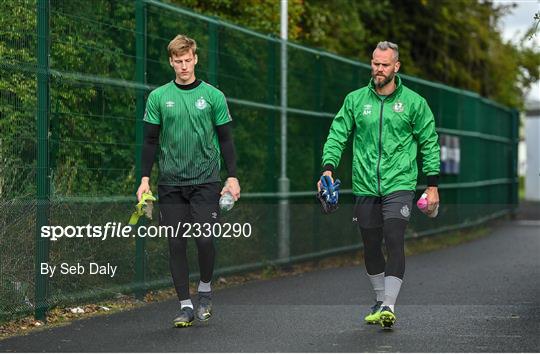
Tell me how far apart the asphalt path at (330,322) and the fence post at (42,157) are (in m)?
0.35

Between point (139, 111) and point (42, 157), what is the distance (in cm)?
166

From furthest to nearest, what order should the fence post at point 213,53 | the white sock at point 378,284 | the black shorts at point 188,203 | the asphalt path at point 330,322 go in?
the fence post at point 213,53 → the white sock at point 378,284 → the black shorts at point 188,203 → the asphalt path at point 330,322

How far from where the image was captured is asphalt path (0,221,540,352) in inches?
302

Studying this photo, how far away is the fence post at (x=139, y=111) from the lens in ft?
34.2

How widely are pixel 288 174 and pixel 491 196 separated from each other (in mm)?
11571

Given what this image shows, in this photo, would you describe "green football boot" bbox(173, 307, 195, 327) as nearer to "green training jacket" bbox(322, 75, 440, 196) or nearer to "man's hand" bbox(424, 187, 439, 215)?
"green training jacket" bbox(322, 75, 440, 196)

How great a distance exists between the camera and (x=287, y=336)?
812 centimetres

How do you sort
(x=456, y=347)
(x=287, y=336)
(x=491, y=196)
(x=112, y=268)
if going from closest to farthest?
(x=456, y=347) < (x=287, y=336) < (x=112, y=268) < (x=491, y=196)

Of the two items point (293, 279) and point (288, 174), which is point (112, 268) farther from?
point (288, 174)

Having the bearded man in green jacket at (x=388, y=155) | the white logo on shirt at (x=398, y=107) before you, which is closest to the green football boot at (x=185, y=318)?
the bearded man in green jacket at (x=388, y=155)

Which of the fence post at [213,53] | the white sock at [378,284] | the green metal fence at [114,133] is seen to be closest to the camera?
the white sock at [378,284]

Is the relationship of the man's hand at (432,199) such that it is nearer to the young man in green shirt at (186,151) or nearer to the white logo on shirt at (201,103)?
the young man in green shirt at (186,151)

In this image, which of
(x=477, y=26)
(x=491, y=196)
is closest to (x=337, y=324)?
(x=491, y=196)
